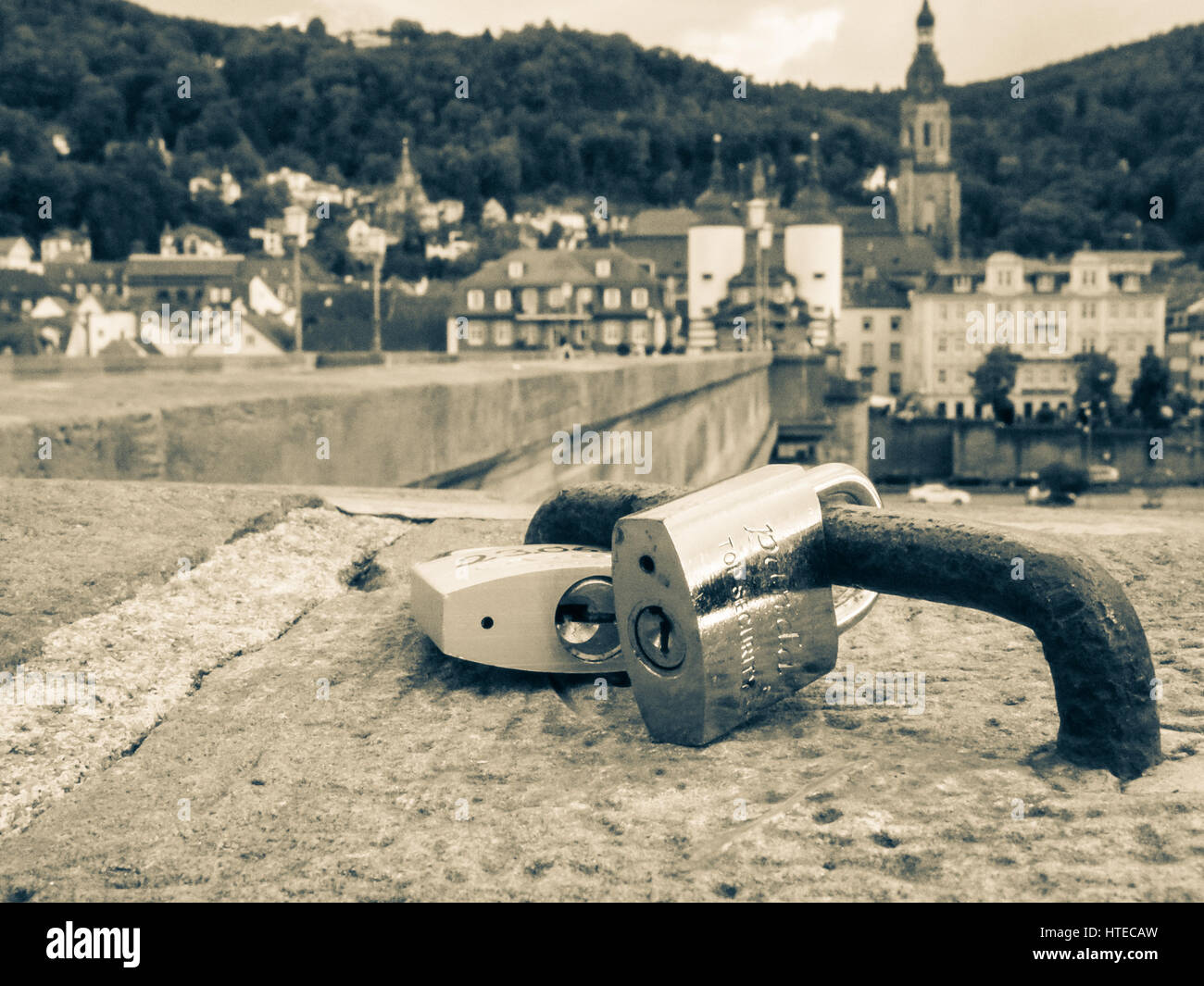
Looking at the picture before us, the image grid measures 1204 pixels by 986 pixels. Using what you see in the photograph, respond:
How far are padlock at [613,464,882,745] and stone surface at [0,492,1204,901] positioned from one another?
3.2 inches

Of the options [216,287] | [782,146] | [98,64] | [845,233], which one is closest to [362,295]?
[216,287]

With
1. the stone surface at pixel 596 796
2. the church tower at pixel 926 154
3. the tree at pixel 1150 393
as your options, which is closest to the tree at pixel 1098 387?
the tree at pixel 1150 393

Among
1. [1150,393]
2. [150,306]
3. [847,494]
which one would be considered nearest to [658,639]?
[847,494]

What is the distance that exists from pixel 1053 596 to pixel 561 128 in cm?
13775

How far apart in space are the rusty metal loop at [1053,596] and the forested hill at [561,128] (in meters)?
99.6

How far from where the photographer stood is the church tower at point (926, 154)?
146 meters

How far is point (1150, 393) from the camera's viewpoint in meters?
84.5

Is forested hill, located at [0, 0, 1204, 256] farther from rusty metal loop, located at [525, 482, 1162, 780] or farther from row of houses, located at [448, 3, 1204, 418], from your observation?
rusty metal loop, located at [525, 482, 1162, 780]

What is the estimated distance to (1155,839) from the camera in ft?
5.11

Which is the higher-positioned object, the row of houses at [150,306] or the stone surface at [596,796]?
the row of houses at [150,306]

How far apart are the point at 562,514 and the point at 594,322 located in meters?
62.3

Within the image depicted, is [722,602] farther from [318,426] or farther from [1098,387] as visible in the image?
[1098,387]

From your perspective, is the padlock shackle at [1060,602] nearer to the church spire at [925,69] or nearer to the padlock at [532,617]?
the padlock at [532,617]

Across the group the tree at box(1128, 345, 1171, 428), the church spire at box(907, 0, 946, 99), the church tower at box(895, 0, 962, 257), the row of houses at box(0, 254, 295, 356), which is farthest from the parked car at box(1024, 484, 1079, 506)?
the church spire at box(907, 0, 946, 99)
